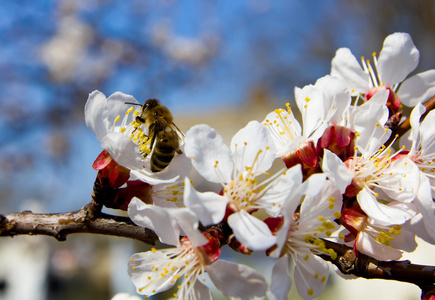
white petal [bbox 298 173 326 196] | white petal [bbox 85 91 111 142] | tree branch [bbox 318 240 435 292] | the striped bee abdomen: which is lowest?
tree branch [bbox 318 240 435 292]

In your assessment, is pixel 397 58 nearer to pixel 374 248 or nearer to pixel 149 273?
pixel 374 248

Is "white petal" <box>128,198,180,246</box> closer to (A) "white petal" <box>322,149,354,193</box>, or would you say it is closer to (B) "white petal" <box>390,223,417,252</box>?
(A) "white petal" <box>322,149,354,193</box>

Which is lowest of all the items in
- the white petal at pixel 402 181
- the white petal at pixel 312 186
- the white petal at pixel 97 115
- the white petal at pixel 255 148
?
the white petal at pixel 402 181

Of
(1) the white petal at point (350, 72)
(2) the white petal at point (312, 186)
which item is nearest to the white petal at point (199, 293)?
(2) the white petal at point (312, 186)

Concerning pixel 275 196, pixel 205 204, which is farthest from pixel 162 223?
pixel 275 196

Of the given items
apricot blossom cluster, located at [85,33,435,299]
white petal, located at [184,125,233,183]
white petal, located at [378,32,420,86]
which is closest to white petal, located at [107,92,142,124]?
apricot blossom cluster, located at [85,33,435,299]

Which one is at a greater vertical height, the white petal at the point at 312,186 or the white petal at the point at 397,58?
the white petal at the point at 397,58

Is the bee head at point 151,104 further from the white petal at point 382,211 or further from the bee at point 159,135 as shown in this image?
the white petal at point 382,211
